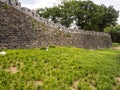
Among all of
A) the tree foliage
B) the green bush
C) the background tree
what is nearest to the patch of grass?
the green bush

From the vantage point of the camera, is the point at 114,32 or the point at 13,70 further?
the point at 114,32

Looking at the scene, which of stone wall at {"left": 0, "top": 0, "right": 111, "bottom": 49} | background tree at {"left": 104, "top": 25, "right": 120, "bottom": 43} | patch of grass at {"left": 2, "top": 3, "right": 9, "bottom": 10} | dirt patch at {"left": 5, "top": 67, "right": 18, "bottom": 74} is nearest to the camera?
dirt patch at {"left": 5, "top": 67, "right": 18, "bottom": 74}

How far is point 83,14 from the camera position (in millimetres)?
39219

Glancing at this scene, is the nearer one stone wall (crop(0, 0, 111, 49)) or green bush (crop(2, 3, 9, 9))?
stone wall (crop(0, 0, 111, 49))

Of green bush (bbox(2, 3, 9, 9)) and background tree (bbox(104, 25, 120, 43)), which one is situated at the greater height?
green bush (bbox(2, 3, 9, 9))

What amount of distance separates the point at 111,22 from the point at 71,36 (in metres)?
22.4

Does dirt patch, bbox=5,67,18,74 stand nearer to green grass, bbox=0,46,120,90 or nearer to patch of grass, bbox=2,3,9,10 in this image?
green grass, bbox=0,46,120,90

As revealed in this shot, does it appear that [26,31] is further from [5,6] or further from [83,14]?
[83,14]

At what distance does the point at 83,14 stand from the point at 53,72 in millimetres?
29968

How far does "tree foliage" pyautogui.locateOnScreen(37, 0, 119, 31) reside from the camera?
39.0m

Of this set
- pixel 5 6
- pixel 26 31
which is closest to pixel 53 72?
pixel 26 31

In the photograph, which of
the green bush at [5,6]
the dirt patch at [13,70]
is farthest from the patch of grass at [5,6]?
the dirt patch at [13,70]

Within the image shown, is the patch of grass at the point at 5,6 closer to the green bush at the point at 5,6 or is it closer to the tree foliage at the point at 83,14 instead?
the green bush at the point at 5,6

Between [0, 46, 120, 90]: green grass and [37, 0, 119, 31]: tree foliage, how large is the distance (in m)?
26.6
